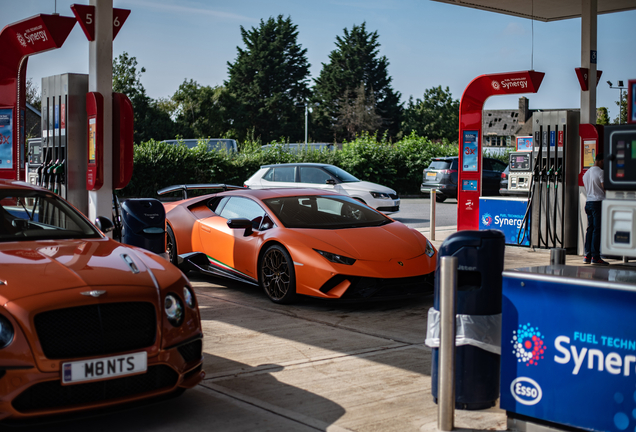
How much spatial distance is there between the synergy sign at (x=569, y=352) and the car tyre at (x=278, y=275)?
141 inches

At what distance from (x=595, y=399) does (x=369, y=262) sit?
3.65 metres

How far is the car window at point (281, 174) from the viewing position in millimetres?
18717

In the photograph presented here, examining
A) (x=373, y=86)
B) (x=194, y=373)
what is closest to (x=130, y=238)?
(x=194, y=373)

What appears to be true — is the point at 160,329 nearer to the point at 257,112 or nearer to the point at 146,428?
the point at 146,428

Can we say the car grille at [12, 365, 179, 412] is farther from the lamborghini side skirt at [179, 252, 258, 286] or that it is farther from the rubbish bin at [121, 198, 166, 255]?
the rubbish bin at [121, 198, 166, 255]

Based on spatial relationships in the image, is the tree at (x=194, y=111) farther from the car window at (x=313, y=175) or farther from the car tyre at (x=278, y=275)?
the car tyre at (x=278, y=275)

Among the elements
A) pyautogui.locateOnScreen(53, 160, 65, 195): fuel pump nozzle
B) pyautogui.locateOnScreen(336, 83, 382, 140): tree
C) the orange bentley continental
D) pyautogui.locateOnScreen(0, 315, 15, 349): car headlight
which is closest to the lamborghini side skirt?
pyautogui.locateOnScreen(53, 160, 65, 195): fuel pump nozzle

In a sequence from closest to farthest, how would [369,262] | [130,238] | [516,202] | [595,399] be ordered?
[595,399] → [369,262] → [130,238] → [516,202]

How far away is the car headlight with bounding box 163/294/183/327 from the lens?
3896 millimetres

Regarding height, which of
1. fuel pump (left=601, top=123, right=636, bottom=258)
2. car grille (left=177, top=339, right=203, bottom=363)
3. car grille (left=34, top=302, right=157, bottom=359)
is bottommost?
car grille (left=177, top=339, right=203, bottom=363)

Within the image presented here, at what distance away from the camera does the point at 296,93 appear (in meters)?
74.4

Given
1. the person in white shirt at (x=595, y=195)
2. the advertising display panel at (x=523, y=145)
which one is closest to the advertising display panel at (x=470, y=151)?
the person in white shirt at (x=595, y=195)

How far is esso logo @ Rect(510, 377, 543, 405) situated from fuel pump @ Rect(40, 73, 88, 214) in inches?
245

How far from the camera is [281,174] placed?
18906mm
